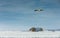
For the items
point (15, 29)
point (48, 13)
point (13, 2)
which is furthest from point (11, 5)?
point (48, 13)

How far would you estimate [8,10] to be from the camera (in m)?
3.15

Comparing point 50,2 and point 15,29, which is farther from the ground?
point 50,2

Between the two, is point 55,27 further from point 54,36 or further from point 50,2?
point 50,2

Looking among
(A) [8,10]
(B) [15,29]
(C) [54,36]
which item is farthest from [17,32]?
(C) [54,36]

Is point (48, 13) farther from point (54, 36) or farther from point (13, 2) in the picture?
point (13, 2)

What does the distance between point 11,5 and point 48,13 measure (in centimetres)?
64

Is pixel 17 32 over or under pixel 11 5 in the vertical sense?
under

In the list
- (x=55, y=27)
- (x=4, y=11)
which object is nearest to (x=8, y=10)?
(x=4, y=11)

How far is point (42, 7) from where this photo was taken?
3.15m

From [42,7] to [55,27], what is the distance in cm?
40

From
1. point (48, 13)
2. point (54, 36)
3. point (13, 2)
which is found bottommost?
point (54, 36)

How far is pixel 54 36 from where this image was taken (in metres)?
3.01

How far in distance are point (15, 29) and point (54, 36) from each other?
65 cm

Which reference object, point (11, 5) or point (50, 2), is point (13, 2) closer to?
point (11, 5)
